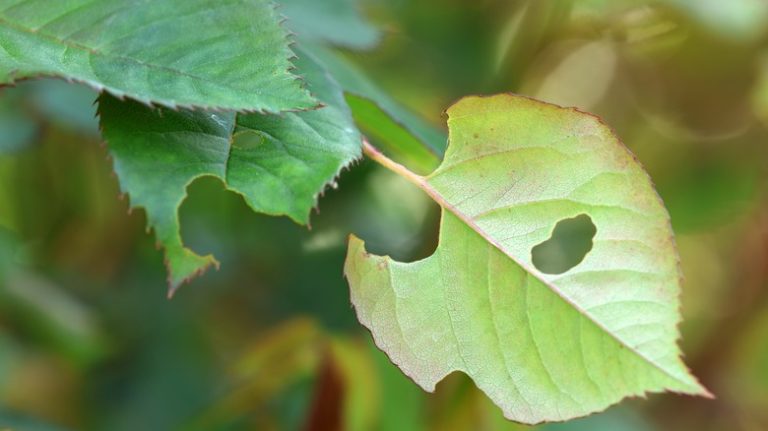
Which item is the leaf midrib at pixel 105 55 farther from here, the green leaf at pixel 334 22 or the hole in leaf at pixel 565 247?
the hole in leaf at pixel 565 247

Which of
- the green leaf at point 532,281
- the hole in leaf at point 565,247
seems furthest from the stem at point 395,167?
the hole in leaf at point 565,247

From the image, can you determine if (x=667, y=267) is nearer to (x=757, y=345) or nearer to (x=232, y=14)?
(x=232, y=14)

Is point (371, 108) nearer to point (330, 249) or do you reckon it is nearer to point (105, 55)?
point (105, 55)

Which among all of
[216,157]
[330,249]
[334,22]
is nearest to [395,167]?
[216,157]

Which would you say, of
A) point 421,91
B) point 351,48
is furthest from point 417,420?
point 421,91

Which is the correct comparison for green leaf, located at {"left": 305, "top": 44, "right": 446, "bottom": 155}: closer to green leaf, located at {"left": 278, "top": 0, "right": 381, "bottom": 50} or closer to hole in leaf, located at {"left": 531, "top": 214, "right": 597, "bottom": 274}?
green leaf, located at {"left": 278, "top": 0, "right": 381, "bottom": 50}
